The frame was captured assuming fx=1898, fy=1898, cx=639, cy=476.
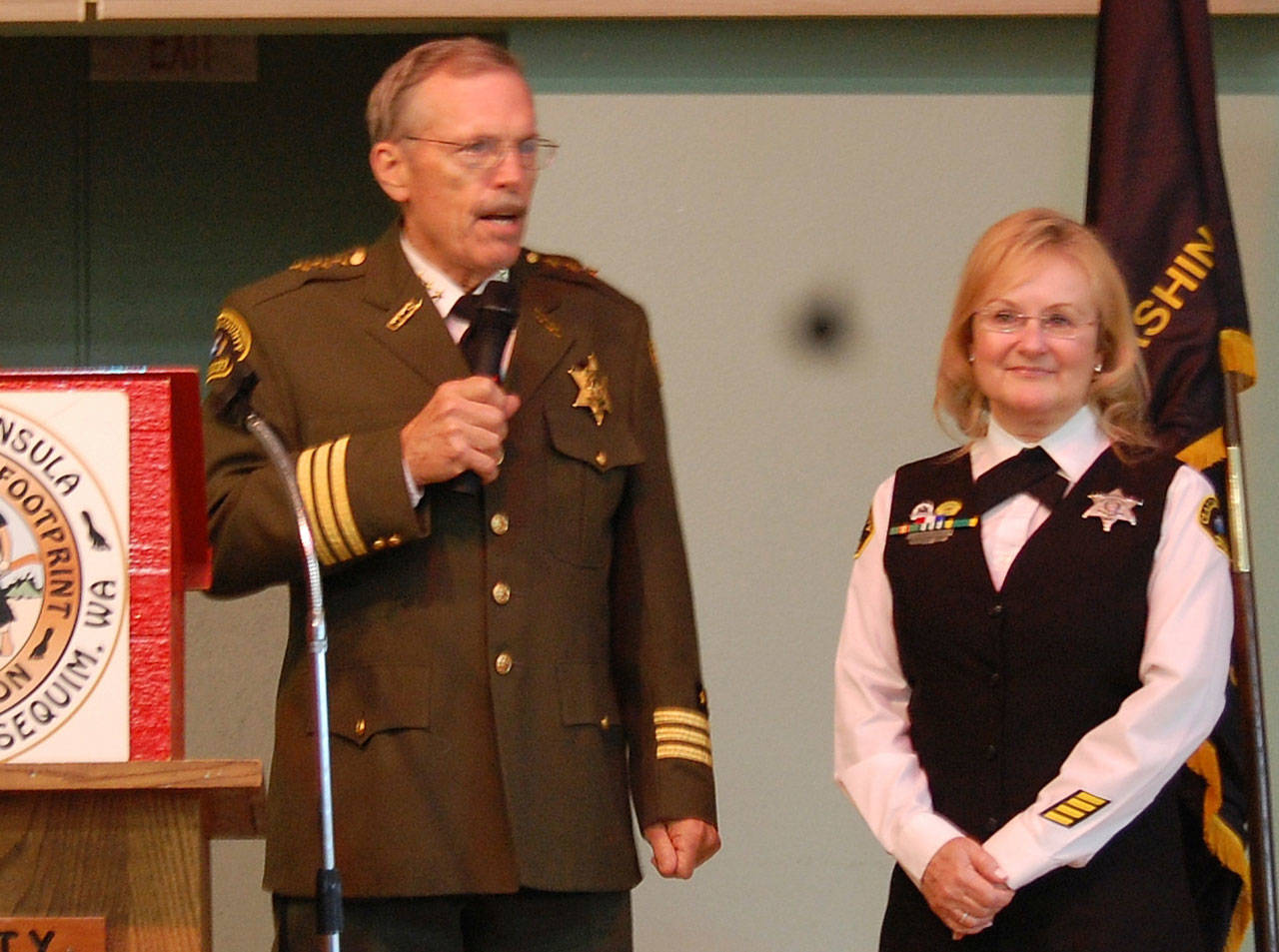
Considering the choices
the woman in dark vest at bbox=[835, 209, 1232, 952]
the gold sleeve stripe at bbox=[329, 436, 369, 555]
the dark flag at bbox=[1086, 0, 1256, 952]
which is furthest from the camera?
the dark flag at bbox=[1086, 0, 1256, 952]

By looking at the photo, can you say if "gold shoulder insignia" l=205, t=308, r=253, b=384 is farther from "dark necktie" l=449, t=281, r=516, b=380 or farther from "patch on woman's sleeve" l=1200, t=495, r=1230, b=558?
"patch on woman's sleeve" l=1200, t=495, r=1230, b=558

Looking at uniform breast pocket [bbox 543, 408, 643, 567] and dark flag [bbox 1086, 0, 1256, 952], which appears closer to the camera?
uniform breast pocket [bbox 543, 408, 643, 567]

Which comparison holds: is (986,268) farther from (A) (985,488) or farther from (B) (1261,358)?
(B) (1261,358)

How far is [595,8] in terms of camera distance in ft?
11.0

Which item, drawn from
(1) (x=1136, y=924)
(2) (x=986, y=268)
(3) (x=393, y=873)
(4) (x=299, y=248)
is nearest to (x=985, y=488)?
(2) (x=986, y=268)

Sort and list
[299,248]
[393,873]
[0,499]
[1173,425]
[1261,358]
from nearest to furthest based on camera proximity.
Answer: [0,499] < [393,873] < [1173,425] < [1261,358] < [299,248]

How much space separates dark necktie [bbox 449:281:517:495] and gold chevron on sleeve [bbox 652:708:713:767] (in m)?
0.34

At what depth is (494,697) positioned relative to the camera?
2.05 meters

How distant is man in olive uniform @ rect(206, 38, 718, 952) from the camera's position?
2004mm

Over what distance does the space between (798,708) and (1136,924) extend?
1.34 meters

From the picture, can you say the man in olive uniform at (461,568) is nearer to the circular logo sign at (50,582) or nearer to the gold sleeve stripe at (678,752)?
the gold sleeve stripe at (678,752)

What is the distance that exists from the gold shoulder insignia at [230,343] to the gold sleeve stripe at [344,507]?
0.21 m

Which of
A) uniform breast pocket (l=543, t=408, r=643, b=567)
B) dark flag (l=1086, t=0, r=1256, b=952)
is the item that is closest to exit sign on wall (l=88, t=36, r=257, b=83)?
dark flag (l=1086, t=0, r=1256, b=952)

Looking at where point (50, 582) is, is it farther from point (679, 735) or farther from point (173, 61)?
point (173, 61)
